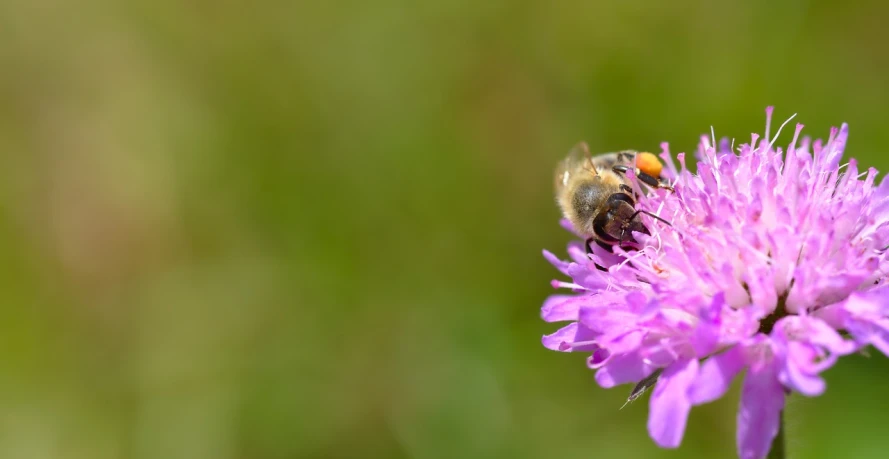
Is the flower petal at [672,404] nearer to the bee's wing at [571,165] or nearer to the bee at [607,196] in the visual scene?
the bee at [607,196]

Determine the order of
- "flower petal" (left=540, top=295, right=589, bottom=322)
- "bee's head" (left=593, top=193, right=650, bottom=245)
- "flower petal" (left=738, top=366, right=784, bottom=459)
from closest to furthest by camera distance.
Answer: "flower petal" (left=738, top=366, right=784, bottom=459) → "flower petal" (left=540, top=295, right=589, bottom=322) → "bee's head" (left=593, top=193, right=650, bottom=245)

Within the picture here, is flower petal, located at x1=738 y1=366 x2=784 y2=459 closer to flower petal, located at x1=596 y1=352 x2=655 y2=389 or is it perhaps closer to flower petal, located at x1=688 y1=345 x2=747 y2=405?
flower petal, located at x1=688 y1=345 x2=747 y2=405

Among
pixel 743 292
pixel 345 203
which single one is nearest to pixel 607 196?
pixel 743 292

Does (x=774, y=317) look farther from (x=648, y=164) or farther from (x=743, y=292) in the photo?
(x=648, y=164)

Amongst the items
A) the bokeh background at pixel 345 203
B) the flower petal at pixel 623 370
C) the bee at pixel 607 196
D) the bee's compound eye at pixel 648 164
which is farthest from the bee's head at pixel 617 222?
the bokeh background at pixel 345 203

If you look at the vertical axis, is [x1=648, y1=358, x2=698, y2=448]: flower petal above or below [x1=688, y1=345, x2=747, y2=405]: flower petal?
below

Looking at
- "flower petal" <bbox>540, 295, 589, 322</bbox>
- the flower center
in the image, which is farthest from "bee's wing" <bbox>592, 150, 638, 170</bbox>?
the flower center
